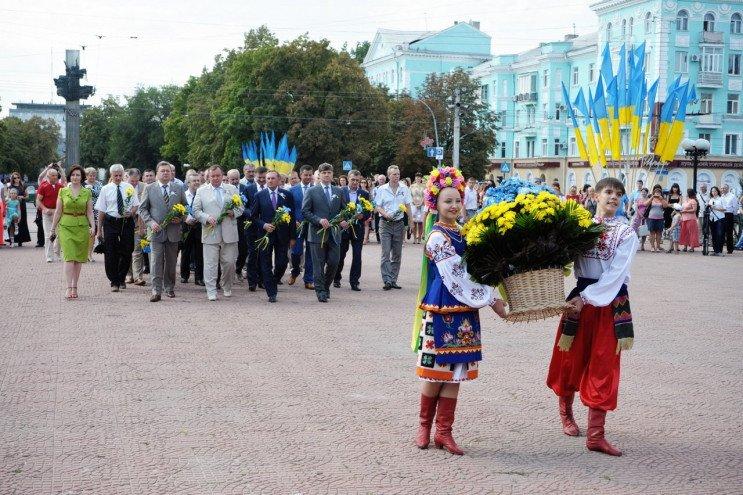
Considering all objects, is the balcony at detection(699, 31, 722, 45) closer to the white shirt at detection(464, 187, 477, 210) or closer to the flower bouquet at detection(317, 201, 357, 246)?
the white shirt at detection(464, 187, 477, 210)

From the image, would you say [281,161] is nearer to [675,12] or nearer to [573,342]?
→ [573,342]

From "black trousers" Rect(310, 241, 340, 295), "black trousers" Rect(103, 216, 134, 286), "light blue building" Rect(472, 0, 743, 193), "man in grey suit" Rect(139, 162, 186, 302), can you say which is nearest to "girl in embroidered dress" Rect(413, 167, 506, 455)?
"black trousers" Rect(310, 241, 340, 295)

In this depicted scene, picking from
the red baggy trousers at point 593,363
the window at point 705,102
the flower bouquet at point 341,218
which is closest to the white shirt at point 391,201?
the flower bouquet at point 341,218

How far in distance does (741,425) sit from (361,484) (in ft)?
10.5

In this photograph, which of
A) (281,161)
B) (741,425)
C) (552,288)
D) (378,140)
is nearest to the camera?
(552,288)

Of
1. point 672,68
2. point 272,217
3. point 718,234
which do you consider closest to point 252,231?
point 272,217

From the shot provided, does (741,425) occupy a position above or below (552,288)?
below

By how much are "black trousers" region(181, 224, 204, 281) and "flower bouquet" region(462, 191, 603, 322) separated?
1065 cm

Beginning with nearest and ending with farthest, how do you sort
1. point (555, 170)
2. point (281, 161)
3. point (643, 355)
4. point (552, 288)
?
point (552, 288)
point (643, 355)
point (281, 161)
point (555, 170)

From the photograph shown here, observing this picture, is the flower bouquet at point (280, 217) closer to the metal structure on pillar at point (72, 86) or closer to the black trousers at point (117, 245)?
the black trousers at point (117, 245)

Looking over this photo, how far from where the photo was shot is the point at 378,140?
67625 mm

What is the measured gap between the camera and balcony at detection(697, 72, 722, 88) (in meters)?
70.8

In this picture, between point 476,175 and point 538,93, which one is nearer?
point 476,175

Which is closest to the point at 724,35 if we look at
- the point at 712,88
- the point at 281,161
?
the point at 712,88
